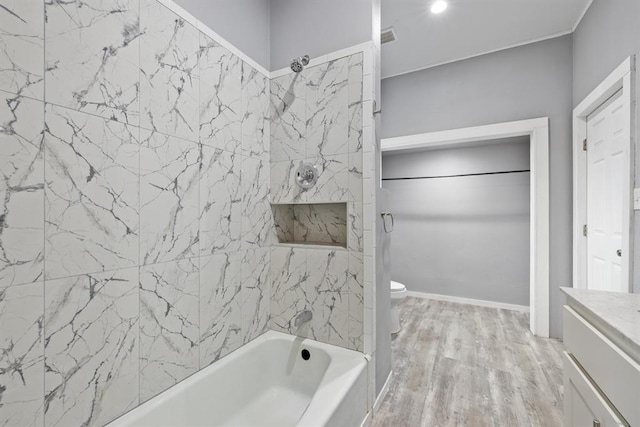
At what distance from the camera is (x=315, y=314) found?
1773mm

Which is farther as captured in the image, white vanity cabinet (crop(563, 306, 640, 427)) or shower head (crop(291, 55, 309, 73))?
shower head (crop(291, 55, 309, 73))

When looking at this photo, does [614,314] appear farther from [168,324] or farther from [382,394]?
[168,324]

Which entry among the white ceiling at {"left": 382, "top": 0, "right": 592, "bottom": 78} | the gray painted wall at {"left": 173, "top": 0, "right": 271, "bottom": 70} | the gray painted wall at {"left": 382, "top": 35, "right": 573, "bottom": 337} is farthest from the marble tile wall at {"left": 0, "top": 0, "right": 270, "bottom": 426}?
the gray painted wall at {"left": 382, "top": 35, "right": 573, "bottom": 337}

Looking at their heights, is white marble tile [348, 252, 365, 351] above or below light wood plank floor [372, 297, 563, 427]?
above

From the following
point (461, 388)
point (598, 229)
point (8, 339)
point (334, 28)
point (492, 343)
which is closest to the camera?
point (8, 339)

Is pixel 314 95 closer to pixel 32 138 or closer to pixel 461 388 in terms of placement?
pixel 32 138

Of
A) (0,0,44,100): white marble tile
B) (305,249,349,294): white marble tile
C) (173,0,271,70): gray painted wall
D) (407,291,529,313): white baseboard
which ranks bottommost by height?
(407,291,529,313): white baseboard

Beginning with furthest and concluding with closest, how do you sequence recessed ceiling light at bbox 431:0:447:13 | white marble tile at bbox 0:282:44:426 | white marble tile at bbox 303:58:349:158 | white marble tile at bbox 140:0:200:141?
1. recessed ceiling light at bbox 431:0:447:13
2. white marble tile at bbox 303:58:349:158
3. white marble tile at bbox 140:0:200:141
4. white marble tile at bbox 0:282:44:426

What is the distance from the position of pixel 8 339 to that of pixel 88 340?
0.72 feet

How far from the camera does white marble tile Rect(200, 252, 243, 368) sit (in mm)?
1454

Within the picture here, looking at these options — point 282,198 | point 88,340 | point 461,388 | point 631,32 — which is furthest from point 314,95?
point 461,388

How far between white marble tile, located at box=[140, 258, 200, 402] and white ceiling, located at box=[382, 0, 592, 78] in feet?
8.25

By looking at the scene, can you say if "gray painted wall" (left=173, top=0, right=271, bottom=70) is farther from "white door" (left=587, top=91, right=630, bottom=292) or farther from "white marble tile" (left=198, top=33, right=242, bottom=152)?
"white door" (left=587, top=91, right=630, bottom=292)

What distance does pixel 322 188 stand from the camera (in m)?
1.76
